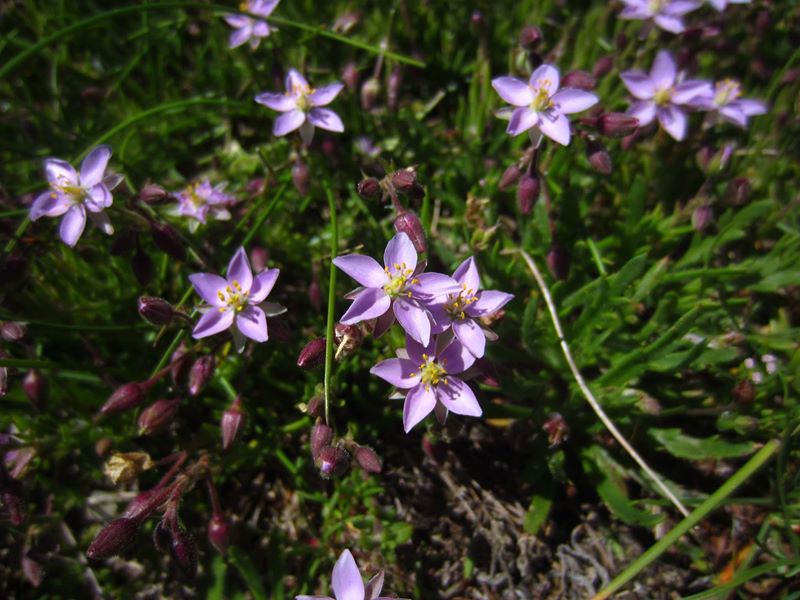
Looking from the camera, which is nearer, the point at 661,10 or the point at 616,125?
the point at 616,125

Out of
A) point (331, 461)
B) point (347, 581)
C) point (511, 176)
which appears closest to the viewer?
point (347, 581)

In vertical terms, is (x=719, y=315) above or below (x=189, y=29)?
below

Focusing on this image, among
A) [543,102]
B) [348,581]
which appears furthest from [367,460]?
[543,102]

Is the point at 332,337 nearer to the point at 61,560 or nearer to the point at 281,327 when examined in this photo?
the point at 281,327

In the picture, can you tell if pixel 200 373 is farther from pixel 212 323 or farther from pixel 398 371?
pixel 398 371

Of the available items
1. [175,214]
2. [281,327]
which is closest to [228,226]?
[175,214]

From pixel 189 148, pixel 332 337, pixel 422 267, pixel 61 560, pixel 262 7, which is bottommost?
pixel 61 560
